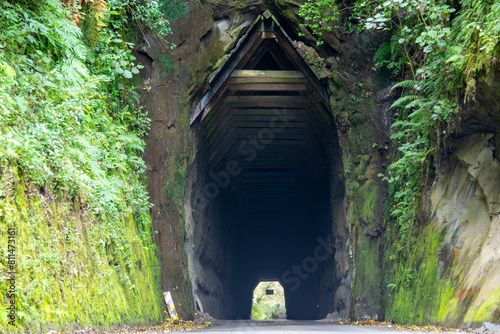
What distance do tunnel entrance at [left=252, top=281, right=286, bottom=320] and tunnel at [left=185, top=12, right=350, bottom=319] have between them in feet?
48.8

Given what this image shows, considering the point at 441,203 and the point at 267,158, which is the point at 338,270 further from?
the point at 441,203

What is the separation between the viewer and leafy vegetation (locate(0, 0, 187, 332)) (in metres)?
4.84

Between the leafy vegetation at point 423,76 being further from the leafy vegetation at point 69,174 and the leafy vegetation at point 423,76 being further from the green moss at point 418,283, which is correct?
the leafy vegetation at point 69,174

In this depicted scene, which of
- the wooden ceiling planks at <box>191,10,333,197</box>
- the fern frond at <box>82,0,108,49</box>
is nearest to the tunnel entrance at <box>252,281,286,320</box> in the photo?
the wooden ceiling planks at <box>191,10,333,197</box>

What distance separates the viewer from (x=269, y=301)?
44.2 m

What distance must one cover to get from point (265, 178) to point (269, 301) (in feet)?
84.2

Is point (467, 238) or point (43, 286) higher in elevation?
point (467, 238)

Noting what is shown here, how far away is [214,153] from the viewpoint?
642 inches

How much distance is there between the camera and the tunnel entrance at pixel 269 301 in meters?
42.5

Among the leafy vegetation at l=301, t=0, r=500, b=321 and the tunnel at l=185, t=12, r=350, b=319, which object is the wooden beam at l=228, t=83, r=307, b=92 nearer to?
the tunnel at l=185, t=12, r=350, b=319

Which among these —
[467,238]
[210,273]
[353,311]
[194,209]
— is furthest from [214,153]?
[467,238]

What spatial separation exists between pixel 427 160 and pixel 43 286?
7.59 m

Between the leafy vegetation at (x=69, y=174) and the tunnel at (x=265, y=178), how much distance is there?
3817 mm

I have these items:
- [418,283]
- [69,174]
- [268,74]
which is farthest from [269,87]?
[69,174]
